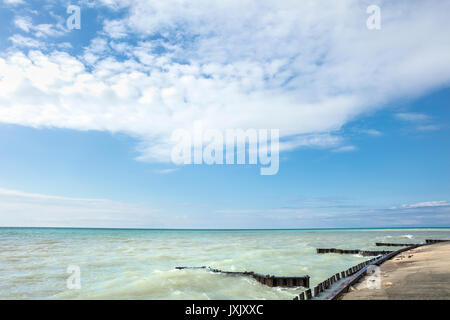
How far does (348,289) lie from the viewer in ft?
49.3

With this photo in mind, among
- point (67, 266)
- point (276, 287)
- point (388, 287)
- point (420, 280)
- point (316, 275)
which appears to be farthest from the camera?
point (67, 266)

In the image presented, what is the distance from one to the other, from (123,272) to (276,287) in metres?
16.7

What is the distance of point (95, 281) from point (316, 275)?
20.0 meters

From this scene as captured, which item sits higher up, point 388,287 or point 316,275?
point 388,287
